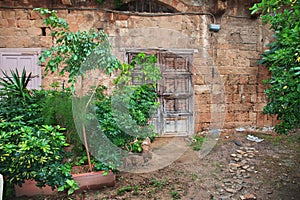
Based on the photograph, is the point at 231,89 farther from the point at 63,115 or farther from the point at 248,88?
the point at 63,115

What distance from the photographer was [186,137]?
4879 millimetres

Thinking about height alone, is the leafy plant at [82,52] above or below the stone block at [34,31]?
below

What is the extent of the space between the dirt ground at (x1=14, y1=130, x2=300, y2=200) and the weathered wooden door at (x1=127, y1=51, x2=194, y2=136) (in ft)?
3.10

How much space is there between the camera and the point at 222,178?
3.06m

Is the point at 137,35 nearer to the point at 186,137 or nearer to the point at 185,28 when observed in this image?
the point at 185,28

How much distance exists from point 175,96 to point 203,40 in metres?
1.41

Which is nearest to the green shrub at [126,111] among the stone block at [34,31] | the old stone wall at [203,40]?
the old stone wall at [203,40]

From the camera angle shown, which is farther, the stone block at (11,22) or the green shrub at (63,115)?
the stone block at (11,22)

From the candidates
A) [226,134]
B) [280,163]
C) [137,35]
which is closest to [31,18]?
[137,35]

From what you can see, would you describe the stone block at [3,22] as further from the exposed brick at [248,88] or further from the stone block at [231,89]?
the exposed brick at [248,88]

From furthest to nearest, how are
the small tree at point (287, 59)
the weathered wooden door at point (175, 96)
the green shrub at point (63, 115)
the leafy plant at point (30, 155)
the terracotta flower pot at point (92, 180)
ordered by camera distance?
1. the weathered wooden door at point (175, 96)
2. the green shrub at point (63, 115)
3. the terracotta flower pot at point (92, 180)
4. the leafy plant at point (30, 155)
5. the small tree at point (287, 59)

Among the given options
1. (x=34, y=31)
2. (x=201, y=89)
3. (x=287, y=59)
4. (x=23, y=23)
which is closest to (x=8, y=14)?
(x=23, y=23)

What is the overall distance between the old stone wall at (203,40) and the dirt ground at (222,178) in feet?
3.82

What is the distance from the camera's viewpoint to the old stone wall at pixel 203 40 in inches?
173
